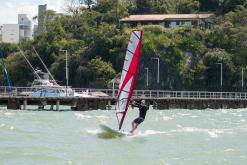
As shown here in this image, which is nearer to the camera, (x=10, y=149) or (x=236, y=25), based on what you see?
(x=10, y=149)

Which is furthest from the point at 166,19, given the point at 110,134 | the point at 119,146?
the point at 119,146

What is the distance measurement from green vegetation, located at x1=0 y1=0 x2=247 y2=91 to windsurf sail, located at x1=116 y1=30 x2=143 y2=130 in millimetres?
71330

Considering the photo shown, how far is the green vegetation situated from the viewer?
364 ft

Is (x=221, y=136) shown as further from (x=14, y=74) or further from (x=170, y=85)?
(x=14, y=74)

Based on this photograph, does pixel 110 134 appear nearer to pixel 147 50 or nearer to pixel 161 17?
pixel 147 50

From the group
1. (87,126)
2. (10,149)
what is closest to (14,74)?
(87,126)

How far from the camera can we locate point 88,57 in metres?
118

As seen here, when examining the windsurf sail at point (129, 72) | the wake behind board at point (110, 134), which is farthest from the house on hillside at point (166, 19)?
the windsurf sail at point (129, 72)

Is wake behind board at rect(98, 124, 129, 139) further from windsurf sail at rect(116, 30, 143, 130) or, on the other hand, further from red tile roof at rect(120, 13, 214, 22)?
red tile roof at rect(120, 13, 214, 22)

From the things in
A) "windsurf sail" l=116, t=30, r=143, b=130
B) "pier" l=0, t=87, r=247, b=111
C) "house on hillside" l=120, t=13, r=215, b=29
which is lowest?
"pier" l=0, t=87, r=247, b=111

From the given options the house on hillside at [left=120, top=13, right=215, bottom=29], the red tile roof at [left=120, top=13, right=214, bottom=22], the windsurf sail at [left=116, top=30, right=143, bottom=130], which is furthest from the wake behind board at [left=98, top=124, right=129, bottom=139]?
the red tile roof at [left=120, top=13, right=214, bottom=22]

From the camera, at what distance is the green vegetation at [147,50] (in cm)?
11100

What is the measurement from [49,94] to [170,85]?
30.8 metres

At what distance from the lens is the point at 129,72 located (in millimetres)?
38219
